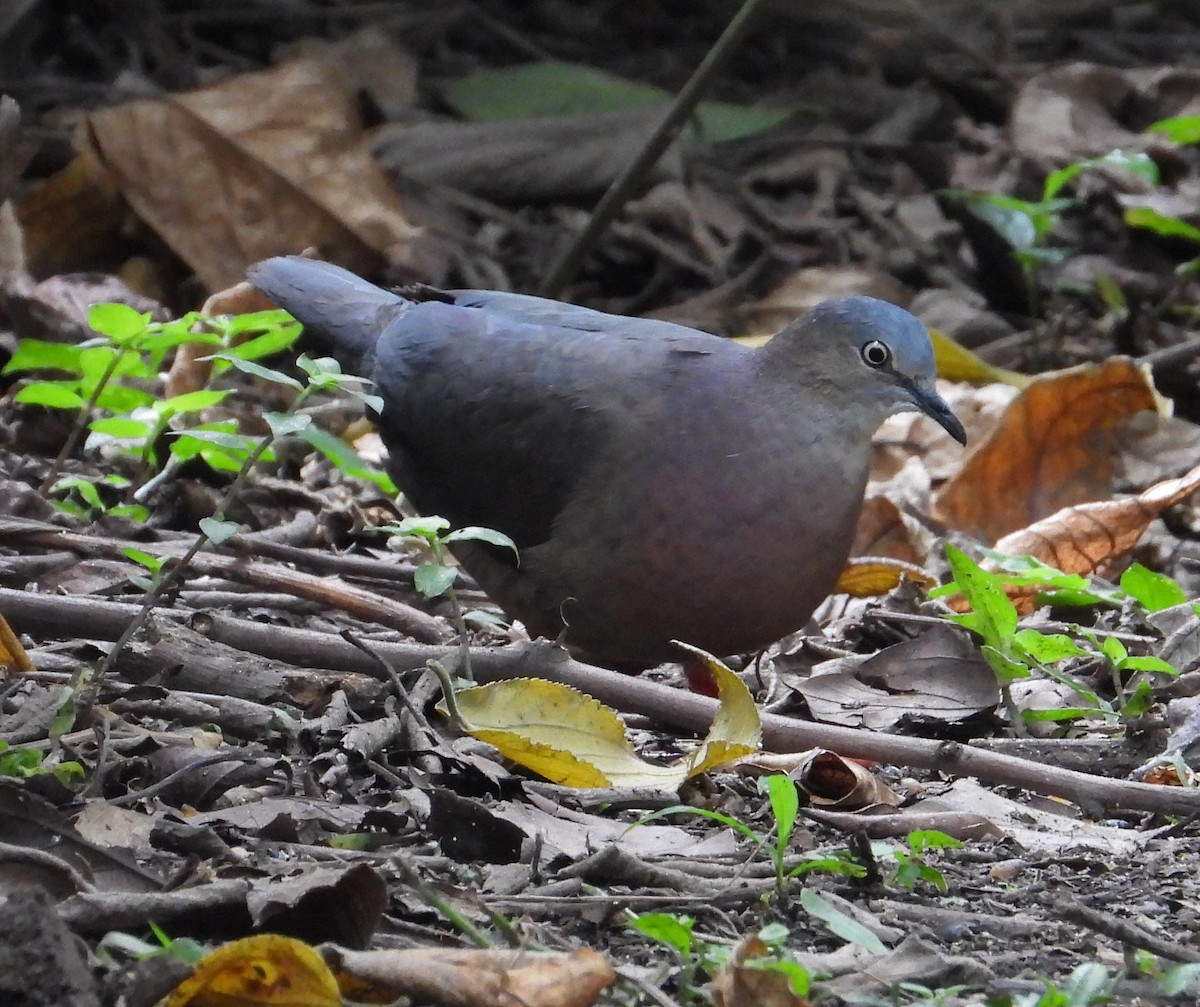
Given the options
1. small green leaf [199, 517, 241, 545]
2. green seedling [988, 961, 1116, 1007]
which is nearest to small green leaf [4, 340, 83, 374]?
small green leaf [199, 517, 241, 545]

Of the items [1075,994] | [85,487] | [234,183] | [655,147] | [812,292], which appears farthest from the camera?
[812,292]

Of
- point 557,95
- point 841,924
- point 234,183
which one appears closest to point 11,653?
point 841,924

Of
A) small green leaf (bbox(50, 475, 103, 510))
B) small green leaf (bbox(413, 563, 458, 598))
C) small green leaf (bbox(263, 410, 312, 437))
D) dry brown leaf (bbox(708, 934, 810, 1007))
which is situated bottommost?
small green leaf (bbox(50, 475, 103, 510))

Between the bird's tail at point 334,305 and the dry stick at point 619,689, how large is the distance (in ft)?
4.67

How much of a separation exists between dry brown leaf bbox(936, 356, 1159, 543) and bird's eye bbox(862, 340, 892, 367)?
3.81 feet

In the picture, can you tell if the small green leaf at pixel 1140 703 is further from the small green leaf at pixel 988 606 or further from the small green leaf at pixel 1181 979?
the small green leaf at pixel 1181 979

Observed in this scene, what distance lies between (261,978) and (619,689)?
1.25 metres

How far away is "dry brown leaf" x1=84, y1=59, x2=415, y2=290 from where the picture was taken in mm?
6020

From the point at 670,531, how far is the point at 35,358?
1.53 meters

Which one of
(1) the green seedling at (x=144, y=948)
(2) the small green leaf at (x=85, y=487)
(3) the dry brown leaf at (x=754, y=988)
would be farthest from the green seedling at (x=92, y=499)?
(3) the dry brown leaf at (x=754, y=988)

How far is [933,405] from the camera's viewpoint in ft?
12.3

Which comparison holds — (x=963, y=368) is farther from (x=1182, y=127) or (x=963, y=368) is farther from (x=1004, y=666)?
(x=1004, y=666)

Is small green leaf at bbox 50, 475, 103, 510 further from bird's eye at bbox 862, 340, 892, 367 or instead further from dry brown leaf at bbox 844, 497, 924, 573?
dry brown leaf at bbox 844, 497, 924, 573

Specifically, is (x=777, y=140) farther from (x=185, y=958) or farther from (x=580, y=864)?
(x=185, y=958)
